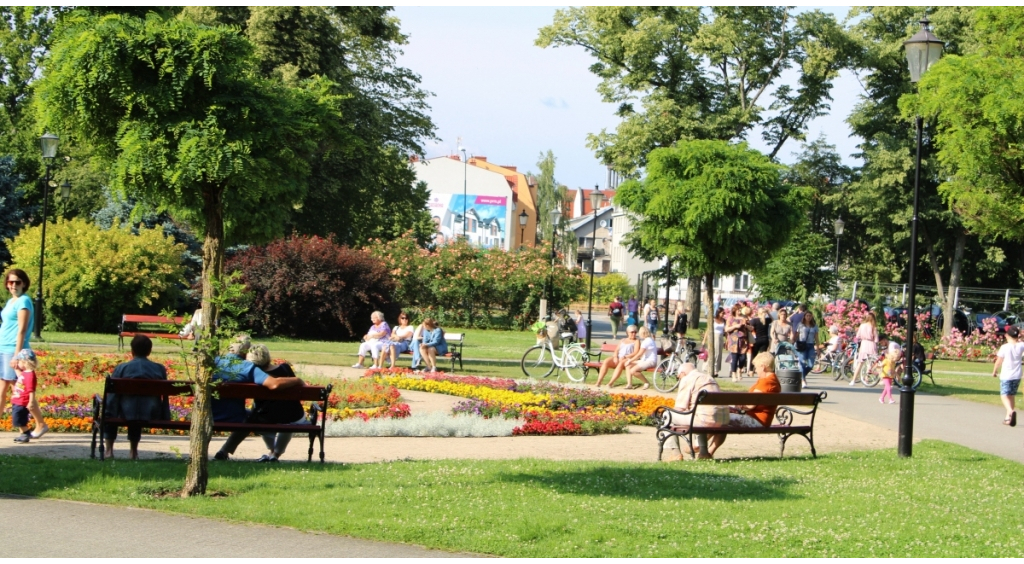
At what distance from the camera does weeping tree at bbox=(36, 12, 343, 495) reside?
845 centimetres

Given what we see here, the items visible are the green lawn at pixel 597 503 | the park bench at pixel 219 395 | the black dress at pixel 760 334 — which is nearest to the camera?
the green lawn at pixel 597 503

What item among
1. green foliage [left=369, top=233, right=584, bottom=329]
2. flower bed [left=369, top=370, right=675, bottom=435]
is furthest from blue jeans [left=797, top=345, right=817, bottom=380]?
green foliage [left=369, top=233, right=584, bottom=329]

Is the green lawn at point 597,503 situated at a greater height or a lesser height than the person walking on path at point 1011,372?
lesser

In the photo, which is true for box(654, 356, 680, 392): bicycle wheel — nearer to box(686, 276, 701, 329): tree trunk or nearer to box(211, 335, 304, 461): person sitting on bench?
box(211, 335, 304, 461): person sitting on bench

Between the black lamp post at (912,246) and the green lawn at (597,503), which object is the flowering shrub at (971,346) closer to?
the black lamp post at (912,246)

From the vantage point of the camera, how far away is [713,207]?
20.8 metres

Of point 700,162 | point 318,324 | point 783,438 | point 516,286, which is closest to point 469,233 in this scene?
point 516,286

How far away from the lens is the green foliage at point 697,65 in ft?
149

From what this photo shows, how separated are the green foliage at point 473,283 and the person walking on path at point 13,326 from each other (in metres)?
34.2

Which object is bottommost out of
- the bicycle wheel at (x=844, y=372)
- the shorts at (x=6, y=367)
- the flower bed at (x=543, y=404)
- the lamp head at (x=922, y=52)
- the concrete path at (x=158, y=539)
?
the concrete path at (x=158, y=539)

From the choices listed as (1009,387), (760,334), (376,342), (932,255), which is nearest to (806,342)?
(760,334)

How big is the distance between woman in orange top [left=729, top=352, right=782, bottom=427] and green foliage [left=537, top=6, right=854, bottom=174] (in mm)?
32568

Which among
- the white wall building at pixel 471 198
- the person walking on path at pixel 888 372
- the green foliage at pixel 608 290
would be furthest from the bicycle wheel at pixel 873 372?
the white wall building at pixel 471 198

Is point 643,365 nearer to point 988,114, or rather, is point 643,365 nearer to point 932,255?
point 988,114
